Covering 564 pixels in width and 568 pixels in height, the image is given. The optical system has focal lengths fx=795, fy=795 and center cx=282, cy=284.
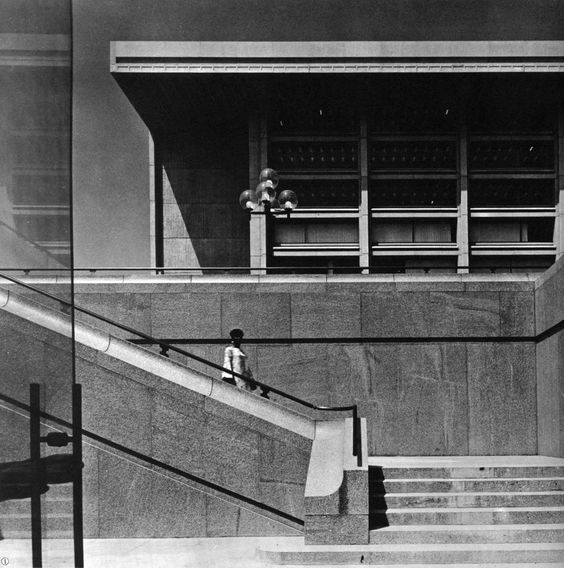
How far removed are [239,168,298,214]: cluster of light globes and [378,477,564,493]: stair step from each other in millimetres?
7197

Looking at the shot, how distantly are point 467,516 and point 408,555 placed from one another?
139 centimetres

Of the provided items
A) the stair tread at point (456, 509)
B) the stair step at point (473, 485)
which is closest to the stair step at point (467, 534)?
the stair tread at point (456, 509)

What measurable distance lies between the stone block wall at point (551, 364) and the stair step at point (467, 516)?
2.98 meters

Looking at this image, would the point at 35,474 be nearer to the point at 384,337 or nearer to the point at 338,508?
the point at 338,508

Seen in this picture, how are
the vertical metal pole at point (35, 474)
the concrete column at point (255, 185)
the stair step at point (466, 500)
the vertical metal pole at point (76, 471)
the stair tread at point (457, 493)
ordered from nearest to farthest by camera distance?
the vertical metal pole at point (35, 474), the vertical metal pole at point (76, 471), the stair step at point (466, 500), the stair tread at point (457, 493), the concrete column at point (255, 185)

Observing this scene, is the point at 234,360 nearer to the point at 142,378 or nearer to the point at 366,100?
the point at 142,378

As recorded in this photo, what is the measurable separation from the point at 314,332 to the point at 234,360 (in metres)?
2.66

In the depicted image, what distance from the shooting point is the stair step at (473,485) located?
1059 cm

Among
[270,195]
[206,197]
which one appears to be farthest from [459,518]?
[206,197]

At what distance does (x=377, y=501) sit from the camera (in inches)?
401

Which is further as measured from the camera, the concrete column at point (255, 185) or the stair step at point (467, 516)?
the concrete column at point (255, 185)

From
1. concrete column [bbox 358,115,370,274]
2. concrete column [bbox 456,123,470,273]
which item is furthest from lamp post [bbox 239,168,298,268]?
concrete column [bbox 456,123,470,273]

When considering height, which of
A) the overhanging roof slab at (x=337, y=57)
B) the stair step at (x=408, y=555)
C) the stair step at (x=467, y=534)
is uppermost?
the overhanging roof slab at (x=337, y=57)

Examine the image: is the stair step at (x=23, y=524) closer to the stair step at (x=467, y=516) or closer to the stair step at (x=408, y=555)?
the stair step at (x=408, y=555)
